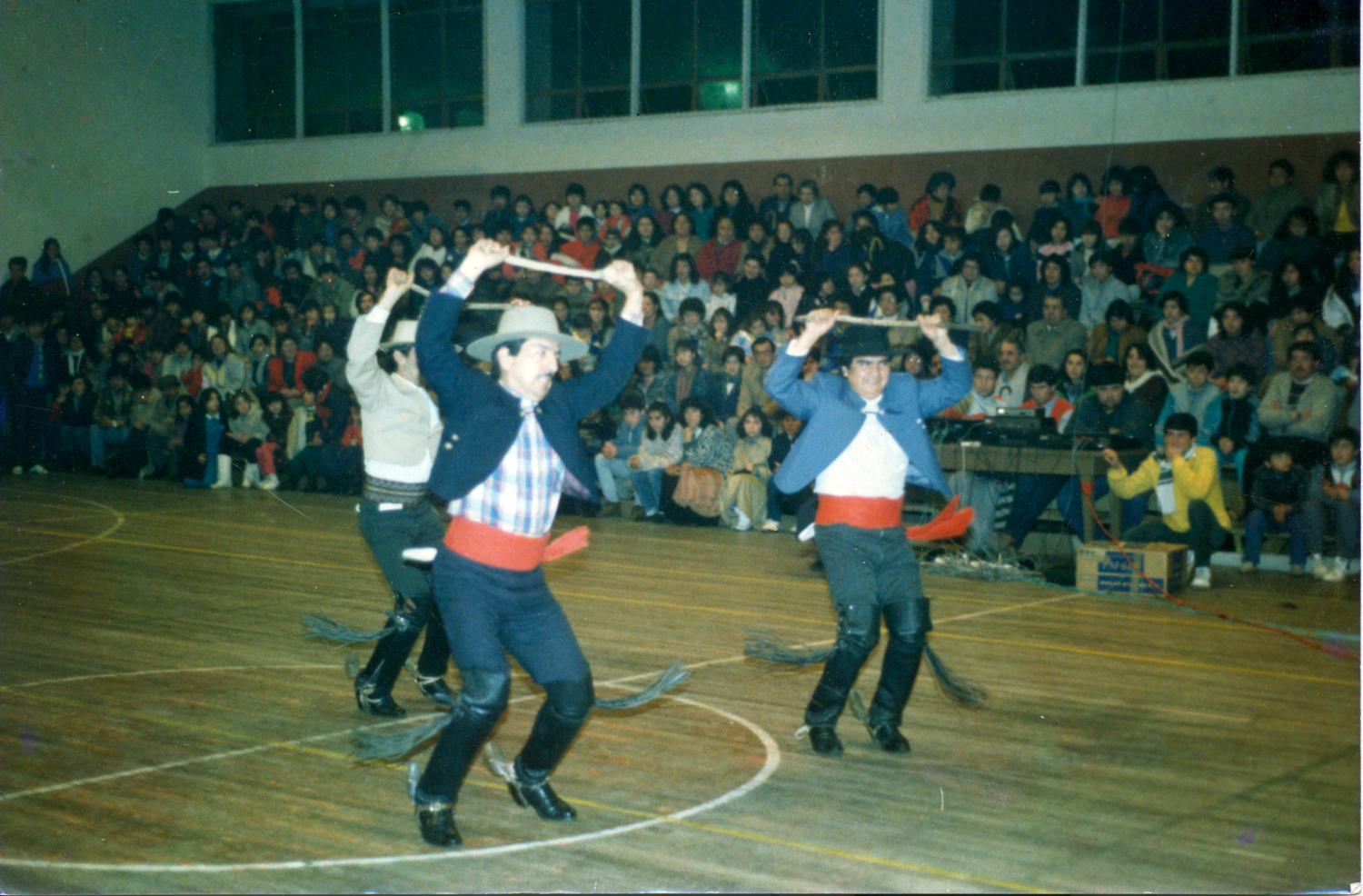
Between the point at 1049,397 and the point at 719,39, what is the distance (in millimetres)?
8350

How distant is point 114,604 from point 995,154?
10667mm

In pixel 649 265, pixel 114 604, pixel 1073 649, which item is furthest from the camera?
pixel 649 265

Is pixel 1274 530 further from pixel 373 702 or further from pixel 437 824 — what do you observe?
pixel 437 824

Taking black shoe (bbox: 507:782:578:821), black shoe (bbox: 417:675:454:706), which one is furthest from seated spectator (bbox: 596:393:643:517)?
black shoe (bbox: 507:782:578:821)

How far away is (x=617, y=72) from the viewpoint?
720 inches

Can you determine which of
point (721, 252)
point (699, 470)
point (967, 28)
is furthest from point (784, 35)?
point (699, 470)

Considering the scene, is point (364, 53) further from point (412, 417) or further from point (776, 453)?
point (412, 417)

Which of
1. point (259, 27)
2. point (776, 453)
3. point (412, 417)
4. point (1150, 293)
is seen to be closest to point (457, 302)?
point (412, 417)

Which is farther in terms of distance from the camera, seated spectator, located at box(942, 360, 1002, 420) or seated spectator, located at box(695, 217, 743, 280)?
seated spectator, located at box(695, 217, 743, 280)

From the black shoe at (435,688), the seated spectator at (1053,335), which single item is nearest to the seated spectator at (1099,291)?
the seated spectator at (1053,335)

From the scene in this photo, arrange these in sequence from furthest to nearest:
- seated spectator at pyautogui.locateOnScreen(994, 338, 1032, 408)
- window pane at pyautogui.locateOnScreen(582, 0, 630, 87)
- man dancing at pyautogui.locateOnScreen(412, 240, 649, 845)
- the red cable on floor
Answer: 1. window pane at pyautogui.locateOnScreen(582, 0, 630, 87)
2. seated spectator at pyautogui.locateOnScreen(994, 338, 1032, 408)
3. the red cable on floor
4. man dancing at pyautogui.locateOnScreen(412, 240, 649, 845)

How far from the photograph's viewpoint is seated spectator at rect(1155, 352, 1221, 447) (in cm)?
1063

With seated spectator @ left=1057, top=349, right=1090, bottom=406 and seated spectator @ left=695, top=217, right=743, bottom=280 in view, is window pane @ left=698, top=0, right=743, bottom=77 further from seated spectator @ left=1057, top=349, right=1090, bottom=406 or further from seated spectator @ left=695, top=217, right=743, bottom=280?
seated spectator @ left=1057, top=349, right=1090, bottom=406

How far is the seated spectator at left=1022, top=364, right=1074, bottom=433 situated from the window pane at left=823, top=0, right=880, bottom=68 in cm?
664
